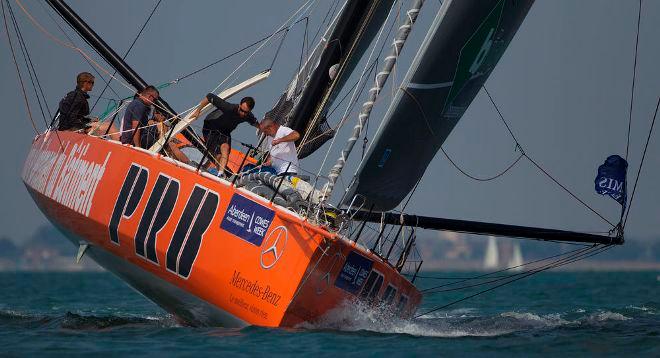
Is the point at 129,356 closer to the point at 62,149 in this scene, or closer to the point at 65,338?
the point at 65,338

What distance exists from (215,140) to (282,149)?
1.14 m

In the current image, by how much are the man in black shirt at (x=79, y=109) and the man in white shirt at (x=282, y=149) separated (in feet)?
7.95

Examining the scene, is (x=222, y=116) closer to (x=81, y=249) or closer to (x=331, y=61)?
(x=331, y=61)

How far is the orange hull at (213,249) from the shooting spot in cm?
1015

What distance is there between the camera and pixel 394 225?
11.9m

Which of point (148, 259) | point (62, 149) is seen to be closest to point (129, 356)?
point (148, 259)

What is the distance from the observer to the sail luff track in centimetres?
1107

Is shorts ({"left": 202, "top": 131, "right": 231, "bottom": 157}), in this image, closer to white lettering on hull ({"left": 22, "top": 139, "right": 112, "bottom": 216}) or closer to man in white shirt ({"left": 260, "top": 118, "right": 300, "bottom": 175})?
man in white shirt ({"left": 260, "top": 118, "right": 300, "bottom": 175})

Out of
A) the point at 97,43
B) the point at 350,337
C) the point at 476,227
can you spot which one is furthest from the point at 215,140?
the point at 97,43

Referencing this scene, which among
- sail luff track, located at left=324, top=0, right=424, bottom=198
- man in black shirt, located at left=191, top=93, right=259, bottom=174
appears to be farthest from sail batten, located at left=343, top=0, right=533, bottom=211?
man in black shirt, located at left=191, top=93, right=259, bottom=174

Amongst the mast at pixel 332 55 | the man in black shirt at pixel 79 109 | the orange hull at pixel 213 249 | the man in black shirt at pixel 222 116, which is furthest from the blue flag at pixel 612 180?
the man in black shirt at pixel 79 109

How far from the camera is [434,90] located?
11305 millimetres

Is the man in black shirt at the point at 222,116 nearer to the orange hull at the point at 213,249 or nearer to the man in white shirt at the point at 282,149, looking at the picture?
the man in white shirt at the point at 282,149

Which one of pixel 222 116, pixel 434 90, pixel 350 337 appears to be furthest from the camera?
pixel 222 116
